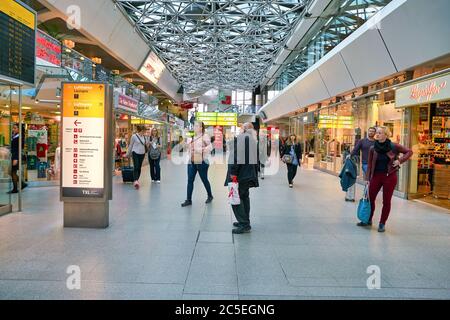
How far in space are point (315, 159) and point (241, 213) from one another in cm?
1679

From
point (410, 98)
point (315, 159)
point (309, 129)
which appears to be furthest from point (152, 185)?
point (309, 129)

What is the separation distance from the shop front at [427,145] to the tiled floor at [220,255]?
237 cm

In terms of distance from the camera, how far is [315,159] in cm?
2217

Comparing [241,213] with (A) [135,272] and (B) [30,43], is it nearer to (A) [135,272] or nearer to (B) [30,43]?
(A) [135,272]

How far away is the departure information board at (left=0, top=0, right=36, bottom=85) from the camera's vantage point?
6.80 metres

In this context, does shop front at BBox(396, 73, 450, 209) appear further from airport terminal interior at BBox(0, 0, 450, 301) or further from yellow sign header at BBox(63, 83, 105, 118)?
yellow sign header at BBox(63, 83, 105, 118)

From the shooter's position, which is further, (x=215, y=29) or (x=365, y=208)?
(x=215, y=29)

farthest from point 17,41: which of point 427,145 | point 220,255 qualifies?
point 427,145

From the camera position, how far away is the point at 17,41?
7.23m

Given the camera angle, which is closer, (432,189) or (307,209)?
(307,209)

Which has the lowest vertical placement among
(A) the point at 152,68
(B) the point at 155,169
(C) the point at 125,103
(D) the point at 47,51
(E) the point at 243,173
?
(B) the point at 155,169

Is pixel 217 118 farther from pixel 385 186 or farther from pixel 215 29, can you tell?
pixel 385 186

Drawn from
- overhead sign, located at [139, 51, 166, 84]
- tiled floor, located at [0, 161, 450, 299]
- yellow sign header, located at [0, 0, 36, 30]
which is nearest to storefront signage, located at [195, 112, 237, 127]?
overhead sign, located at [139, 51, 166, 84]

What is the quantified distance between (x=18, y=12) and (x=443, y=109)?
1097 cm
